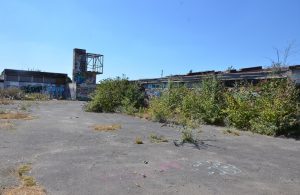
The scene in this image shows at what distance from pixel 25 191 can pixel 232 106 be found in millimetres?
13176

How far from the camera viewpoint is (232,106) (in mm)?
18953

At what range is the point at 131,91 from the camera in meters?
27.9

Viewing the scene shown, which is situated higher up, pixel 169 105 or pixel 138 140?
pixel 169 105

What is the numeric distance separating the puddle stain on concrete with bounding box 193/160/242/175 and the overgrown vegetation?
621 cm

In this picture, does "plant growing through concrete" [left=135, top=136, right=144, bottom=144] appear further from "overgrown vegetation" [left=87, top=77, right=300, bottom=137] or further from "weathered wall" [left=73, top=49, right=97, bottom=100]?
"weathered wall" [left=73, top=49, right=97, bottom=100]

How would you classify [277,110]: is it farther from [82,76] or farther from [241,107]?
[82,76]

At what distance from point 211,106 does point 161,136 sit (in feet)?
21.6

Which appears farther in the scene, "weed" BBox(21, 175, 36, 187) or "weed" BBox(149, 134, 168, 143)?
"weed" BBox(149, 134, 168, 143)

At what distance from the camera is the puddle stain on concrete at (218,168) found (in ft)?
30.5

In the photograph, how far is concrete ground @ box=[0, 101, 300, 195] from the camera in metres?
7.94

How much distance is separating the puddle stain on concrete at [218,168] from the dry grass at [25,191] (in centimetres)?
370

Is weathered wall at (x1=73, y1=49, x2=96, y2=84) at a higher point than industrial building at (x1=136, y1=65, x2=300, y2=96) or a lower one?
higher

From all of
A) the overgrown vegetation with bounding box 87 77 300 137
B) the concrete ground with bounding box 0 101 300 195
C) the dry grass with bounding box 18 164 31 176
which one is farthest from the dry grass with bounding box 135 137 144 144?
the dry grass with bounding box 18 164 31 176

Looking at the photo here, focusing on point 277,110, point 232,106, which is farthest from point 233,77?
point 277,110
